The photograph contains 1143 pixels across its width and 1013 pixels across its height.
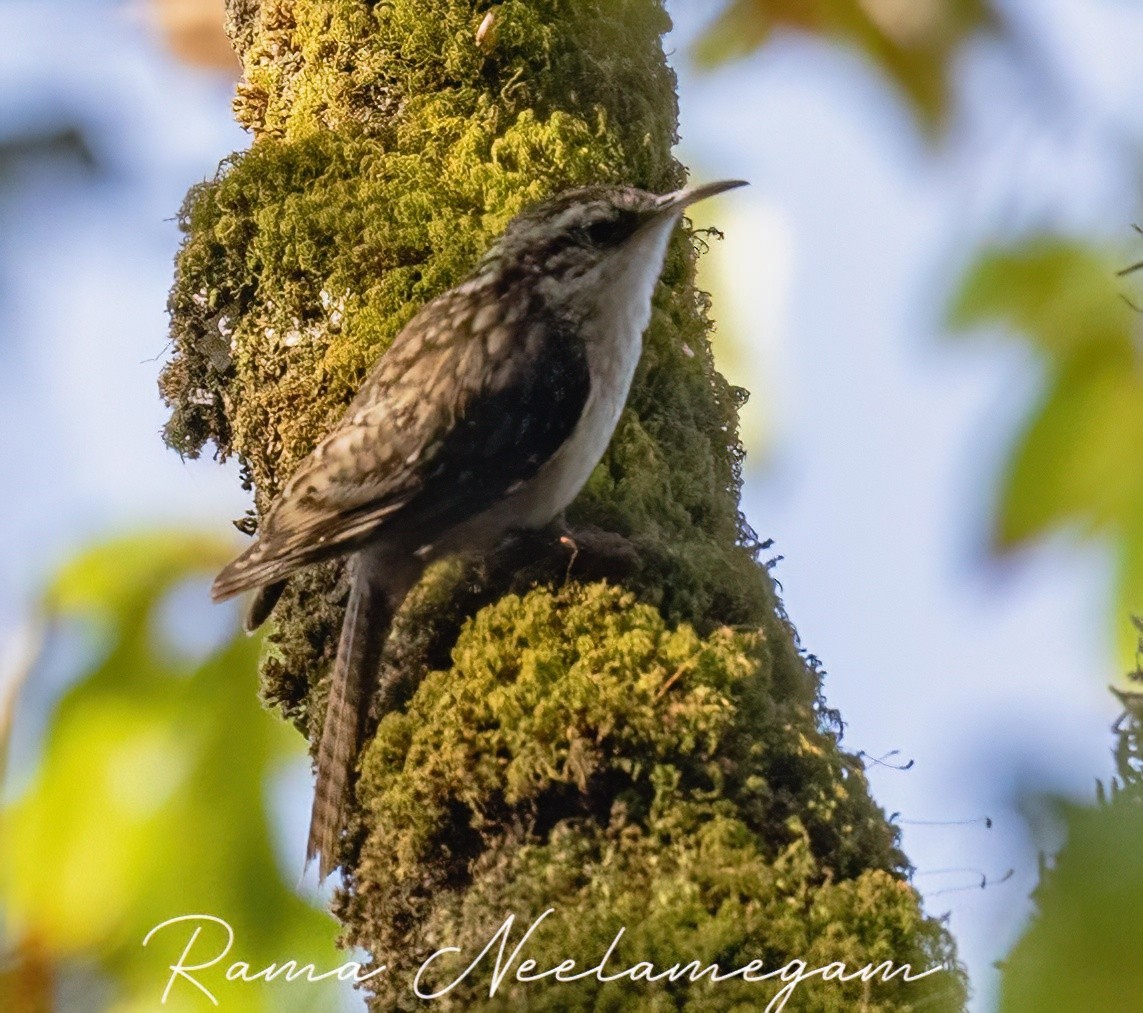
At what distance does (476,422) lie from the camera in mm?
3172

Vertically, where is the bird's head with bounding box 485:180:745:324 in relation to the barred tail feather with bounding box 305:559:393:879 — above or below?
above

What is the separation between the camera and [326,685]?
3012mm

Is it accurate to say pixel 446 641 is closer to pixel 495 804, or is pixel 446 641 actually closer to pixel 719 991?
pixel 495 804

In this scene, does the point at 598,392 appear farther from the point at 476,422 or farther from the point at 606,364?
the point at 476,422

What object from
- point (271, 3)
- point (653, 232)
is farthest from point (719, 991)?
point (271, 3)

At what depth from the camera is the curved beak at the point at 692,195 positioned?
3094 millimetres

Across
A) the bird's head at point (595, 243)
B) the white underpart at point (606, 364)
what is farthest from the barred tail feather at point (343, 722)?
the bird's head at point (595, 243)

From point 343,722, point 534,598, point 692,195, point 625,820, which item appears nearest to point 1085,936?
point 625,820

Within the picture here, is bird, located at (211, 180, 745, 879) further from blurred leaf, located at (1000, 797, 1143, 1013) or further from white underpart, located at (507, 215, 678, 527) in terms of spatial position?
blurred leaf, located at (1000, 797, 1143, 1013)

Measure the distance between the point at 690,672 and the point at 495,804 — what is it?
439 mm

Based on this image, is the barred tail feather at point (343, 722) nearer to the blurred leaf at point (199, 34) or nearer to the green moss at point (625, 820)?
the green moss at point (625, 820)

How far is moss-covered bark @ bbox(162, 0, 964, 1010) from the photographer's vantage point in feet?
7.63

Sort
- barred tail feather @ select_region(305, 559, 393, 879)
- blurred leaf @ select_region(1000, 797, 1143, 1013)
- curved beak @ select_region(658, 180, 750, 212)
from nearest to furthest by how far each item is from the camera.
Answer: blurred leaf @ select_region(1000, 797, 1143, 1013), barred tail feather @ select_region(305, 559, 393, 879), curved beak @ select_region(658, 180, 750, 212)

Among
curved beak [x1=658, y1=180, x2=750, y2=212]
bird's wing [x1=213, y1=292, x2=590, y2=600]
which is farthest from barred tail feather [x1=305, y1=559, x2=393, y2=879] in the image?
curved beak [x1=658, y1=180, x2=750, y2=212]
